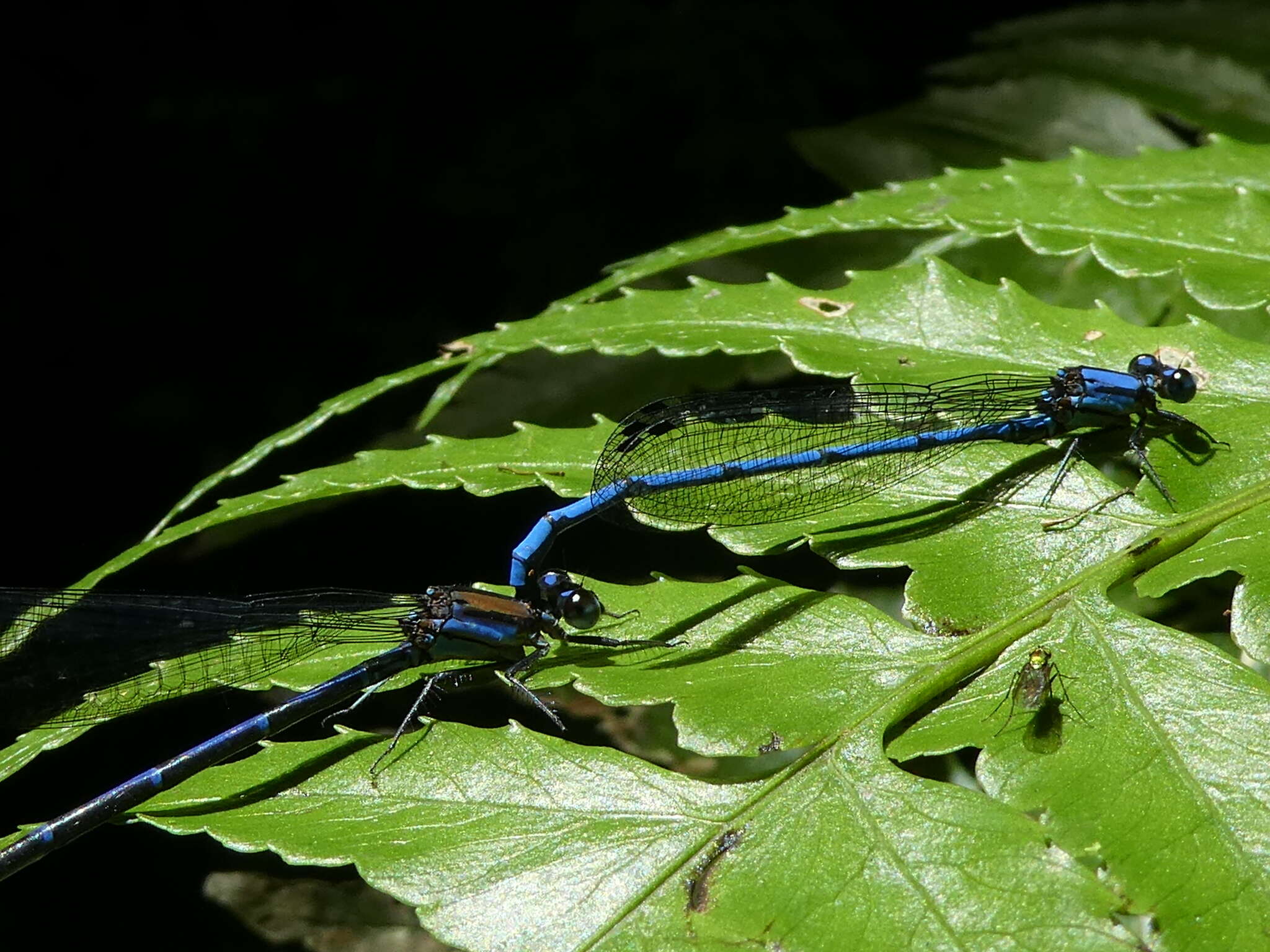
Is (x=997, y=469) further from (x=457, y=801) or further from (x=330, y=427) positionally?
(x=330, y=427)

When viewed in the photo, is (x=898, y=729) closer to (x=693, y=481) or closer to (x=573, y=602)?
(x=573, y=602)

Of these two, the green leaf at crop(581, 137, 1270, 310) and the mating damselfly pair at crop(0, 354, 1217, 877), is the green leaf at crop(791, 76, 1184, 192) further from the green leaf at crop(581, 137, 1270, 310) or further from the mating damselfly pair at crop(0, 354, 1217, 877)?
the mating damselfly pair at crop(0, 354, 1217, 877)

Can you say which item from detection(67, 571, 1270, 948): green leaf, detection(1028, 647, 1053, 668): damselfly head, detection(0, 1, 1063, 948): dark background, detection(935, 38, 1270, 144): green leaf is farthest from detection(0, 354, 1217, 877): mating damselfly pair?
detection(0, 1, 1063, 948): dark background

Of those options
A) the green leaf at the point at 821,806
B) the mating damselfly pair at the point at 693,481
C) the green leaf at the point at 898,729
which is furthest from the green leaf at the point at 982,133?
the green leaf at the point at 821,806

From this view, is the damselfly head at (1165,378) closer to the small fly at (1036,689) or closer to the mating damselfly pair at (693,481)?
the mating damselfly pair at (693,481)

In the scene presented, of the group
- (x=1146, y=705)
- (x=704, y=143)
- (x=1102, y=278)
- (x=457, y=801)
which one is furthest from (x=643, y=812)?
(x=704, y=143)
